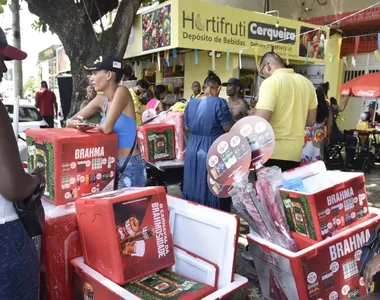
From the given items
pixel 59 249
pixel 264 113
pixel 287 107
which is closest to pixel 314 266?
pixel 264 113

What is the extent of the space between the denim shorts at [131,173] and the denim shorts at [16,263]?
1084 millimetres

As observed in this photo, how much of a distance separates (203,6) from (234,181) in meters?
6.22

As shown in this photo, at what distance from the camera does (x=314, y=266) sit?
2117 mm

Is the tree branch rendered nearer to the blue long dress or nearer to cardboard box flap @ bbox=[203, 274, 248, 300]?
the blue long dress

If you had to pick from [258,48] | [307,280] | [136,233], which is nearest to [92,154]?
[136,233]

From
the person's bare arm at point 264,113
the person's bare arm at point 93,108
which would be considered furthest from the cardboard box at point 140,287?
the person's bare arm at point 264,113

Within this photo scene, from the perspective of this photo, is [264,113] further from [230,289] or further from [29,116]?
[29,116]

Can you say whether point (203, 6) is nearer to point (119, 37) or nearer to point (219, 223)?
point (119, 37)

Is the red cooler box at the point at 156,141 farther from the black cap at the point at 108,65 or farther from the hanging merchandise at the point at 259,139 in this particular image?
the hanging merchandise at the point at 259,139

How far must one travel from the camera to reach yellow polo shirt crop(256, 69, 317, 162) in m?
2.82

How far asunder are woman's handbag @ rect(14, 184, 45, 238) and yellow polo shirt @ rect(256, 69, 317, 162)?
72.2 inches

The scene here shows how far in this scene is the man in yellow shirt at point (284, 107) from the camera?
2799 mm

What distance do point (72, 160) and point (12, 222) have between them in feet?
2.57

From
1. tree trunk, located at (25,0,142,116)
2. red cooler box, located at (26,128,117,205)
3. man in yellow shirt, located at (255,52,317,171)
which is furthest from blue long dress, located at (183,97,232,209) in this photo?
tree trunk, located at (25,0,142,116)
